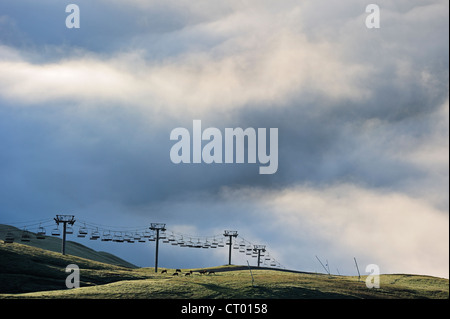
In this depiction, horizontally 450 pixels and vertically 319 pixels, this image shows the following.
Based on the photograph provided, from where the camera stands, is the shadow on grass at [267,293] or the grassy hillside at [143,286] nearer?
the shadow on grass at [267,293]

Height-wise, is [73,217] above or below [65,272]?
above

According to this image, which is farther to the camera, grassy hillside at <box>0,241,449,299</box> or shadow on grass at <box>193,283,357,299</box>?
grassy hillside at <box>0,241,449,299</box>

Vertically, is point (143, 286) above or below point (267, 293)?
above

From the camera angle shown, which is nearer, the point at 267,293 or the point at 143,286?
the point at 267,293

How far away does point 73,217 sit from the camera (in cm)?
16088
